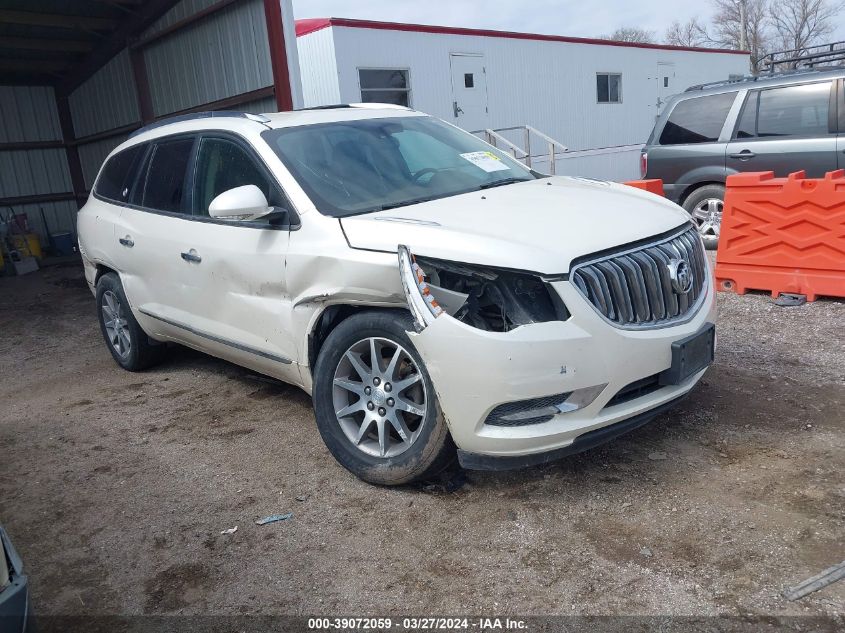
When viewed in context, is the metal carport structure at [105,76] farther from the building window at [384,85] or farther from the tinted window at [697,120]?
the tinted window at [697,120]

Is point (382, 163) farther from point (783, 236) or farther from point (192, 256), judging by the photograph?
point (783, 236)

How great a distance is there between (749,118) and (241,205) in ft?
21.0

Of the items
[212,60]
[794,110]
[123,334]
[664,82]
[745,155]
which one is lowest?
[123,334]

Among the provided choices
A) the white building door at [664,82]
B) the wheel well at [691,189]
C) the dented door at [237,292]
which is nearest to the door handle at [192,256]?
the dented door at [237,292]

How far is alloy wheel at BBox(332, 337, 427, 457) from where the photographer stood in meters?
3.36

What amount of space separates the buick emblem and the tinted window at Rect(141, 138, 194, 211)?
303cm

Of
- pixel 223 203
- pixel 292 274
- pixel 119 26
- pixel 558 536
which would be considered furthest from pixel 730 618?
pixel 119 26

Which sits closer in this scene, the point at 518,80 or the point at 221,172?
the point at 221,172

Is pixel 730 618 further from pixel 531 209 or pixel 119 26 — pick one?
pixel 119 26

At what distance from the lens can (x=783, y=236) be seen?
607 centimetres

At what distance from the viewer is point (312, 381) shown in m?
3.80

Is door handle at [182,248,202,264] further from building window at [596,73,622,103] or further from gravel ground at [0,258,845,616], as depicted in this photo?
building window at [596,73,622,103]

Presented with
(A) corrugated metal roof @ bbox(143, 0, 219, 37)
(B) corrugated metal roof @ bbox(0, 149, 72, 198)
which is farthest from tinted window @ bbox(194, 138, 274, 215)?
(B) corrugated metal roof @ bbox(0, 149, 72, 198)

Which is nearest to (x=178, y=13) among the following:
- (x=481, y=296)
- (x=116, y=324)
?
(x=116, y=324)
